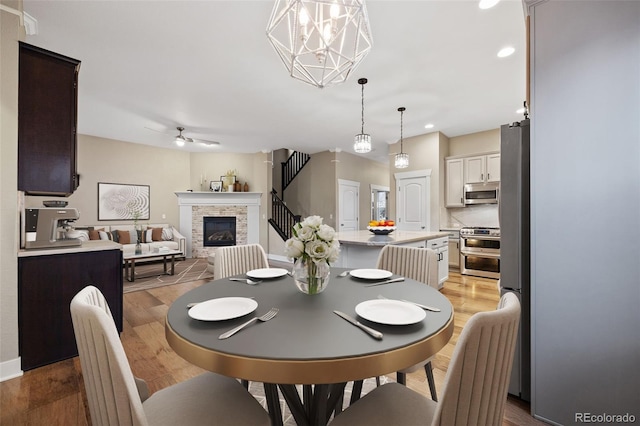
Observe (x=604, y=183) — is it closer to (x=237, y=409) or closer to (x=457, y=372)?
(x=457, y=372)

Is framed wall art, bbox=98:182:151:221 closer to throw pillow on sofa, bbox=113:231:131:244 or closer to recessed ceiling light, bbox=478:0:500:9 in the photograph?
throw pillow on sofa, bbox=113:231:131:244

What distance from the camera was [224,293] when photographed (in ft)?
4.22

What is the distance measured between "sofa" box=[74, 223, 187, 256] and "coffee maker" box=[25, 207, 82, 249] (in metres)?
3.43

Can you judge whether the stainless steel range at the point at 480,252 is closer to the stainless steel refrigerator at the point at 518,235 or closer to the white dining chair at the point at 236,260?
the stainless steel refrigerator at the point at 518,235

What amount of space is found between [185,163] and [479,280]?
24.1 ft

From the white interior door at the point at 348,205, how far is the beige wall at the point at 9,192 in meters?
5.51

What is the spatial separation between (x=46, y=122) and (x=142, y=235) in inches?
173

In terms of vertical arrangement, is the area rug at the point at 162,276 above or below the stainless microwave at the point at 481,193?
below

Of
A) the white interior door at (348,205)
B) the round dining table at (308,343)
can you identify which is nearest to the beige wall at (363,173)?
the white interior door at (348,205)

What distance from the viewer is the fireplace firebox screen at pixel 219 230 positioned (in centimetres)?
730

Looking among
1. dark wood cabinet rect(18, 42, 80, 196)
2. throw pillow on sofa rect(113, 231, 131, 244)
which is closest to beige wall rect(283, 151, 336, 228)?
throw pillow on sofa rect(113, 231, 131, 244)

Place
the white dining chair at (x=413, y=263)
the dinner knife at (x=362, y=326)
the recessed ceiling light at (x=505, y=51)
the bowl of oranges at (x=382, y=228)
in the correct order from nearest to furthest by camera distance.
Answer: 1. the dinner knife at (x=362, y=326)
2. the white dining chair at (x=413, y=263)
3. the recessed ceiling light at (x=505, y=51)
4. the bowl of oranges at (x=382, y=228)

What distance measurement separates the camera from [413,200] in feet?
19.1
